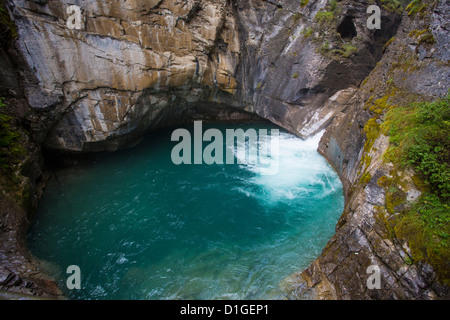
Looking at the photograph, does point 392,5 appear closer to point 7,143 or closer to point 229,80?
point 229,80

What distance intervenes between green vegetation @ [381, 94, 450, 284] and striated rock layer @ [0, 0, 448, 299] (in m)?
0.33

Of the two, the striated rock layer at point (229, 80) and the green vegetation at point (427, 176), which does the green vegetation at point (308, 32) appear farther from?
A: the green vegetation at point (427, 176)

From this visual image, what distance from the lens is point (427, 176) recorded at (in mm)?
5527

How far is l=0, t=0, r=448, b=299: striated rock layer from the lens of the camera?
6.39m

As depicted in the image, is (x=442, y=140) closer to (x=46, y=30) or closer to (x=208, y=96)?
(x=208, y=96)

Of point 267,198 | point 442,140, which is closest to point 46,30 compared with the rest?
point 267,198

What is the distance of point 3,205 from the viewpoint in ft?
25.1

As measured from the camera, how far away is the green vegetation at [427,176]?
4758 millimetres

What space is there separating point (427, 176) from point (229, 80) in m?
12.0

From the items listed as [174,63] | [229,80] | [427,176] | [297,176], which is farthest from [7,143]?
[427,176]

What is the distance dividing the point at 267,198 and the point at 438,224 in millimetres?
6456

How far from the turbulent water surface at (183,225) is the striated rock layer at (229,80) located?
96cm

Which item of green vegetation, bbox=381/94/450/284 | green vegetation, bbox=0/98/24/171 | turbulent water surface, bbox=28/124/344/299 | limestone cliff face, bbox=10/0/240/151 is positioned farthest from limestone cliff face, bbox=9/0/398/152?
green vegetation, bbox=381/94/450/284

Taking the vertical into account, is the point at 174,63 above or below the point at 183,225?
above
